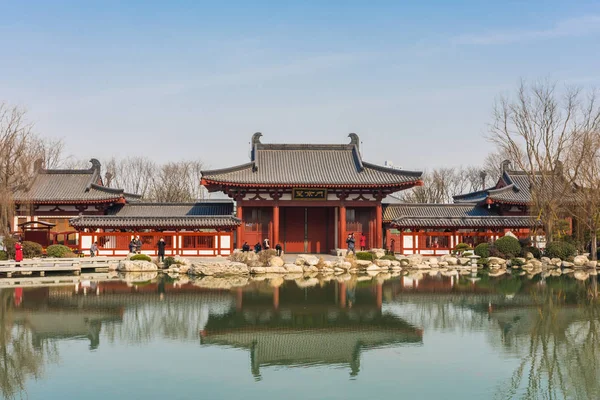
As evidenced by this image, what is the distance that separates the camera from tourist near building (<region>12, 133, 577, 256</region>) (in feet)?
119

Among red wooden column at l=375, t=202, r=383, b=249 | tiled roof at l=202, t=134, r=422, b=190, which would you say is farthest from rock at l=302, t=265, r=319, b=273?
red wooden column at l=375, t=202, r=383, b=249

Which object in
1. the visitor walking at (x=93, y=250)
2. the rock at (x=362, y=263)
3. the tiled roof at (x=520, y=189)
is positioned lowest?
the rock at (x=362, y=263)

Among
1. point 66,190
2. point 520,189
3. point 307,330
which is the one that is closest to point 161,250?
point 66,190

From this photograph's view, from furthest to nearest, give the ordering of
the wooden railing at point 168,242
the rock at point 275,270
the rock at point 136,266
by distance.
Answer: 1. the wooden railing at point 168,242
2. the rock at point 136,266
3. the rock at point 275,270

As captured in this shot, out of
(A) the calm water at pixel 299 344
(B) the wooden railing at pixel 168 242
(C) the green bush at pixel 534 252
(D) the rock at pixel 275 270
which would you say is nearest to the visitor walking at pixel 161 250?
(B) the wooden railing at pixel 168 242

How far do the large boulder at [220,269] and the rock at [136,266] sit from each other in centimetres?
303

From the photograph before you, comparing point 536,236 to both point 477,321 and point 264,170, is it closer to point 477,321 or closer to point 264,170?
point 264,170

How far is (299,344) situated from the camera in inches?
551

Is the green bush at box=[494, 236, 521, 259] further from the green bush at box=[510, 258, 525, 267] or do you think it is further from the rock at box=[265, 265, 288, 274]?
the rock at box=[265, 265, 288, 274]

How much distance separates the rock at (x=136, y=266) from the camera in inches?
1190

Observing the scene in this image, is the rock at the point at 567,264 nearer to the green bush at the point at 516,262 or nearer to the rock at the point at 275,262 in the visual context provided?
the green bush at the point at 516,262

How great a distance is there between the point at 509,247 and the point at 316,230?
41.3ft

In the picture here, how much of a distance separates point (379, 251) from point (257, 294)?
13562 mm

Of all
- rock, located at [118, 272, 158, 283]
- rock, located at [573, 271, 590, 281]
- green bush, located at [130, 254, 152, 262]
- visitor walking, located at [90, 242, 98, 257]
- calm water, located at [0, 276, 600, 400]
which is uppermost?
visitor walking, located at [90, 242, 98, 257]
